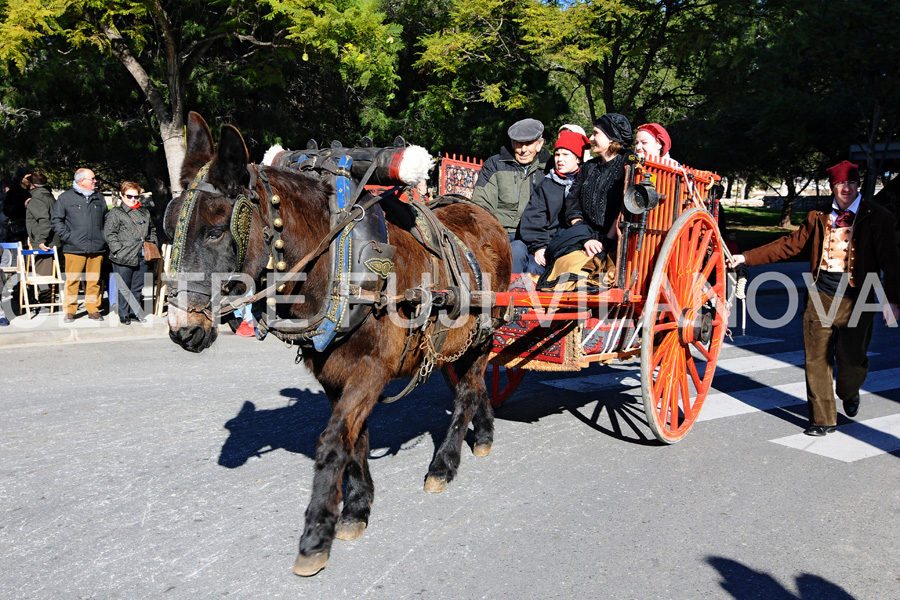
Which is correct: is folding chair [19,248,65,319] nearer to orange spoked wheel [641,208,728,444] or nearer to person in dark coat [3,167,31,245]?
person in dark coat [3,167,31,245]

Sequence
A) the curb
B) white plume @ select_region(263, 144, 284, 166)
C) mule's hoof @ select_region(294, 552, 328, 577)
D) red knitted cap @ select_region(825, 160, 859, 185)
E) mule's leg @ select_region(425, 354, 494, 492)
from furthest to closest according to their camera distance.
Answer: the curb → red knitted cap @ select_region(825, 160, 859, 185) → mule's leg @ select_region(425, 354, 494, 492) → white plume @ select_region(263, 144, 284, 166) → mule's hoof @ select_region(294, 552, 328, 577)

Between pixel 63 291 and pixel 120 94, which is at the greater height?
pixel 120 94

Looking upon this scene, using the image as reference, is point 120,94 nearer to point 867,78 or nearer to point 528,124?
point 528,124

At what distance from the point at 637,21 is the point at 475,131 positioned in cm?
403

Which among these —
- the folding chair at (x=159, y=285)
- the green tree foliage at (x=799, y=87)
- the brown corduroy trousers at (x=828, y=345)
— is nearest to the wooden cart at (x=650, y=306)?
the brown corduroy trousers at (x=828, y=345)

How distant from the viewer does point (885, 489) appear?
445 cm

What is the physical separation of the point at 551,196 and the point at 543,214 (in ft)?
0.48

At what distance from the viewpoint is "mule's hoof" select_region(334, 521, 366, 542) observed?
145 inches

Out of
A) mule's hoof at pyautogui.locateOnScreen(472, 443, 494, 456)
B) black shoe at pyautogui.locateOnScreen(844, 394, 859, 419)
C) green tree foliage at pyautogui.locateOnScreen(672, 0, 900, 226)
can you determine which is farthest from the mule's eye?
green tree foliage at pyautogui.locateOnScreen(672, 0, 900, 226)

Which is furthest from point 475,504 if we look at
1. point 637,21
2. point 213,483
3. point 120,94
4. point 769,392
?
point 637,21

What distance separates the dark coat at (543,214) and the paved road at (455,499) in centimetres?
148

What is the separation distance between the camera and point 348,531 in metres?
3.68

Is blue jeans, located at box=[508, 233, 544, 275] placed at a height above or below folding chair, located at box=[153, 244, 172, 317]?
above

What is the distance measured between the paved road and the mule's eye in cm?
153
